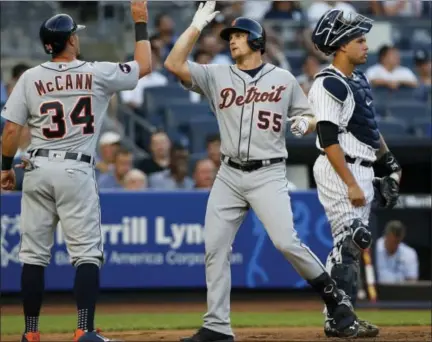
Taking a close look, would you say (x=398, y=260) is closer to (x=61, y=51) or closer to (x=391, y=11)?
(x=61, y=51)

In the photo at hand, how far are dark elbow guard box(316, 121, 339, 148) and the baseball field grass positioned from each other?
7.71 ft

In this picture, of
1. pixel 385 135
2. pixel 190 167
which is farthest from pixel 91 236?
pixel 385 135

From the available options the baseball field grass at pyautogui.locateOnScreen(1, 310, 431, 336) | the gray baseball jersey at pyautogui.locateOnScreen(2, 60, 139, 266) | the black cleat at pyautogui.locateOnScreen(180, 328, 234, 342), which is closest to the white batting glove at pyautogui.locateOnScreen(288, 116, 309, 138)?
the gray baseball jersey at pyautogui.locateOnScreen(2, 60, 139, 266)

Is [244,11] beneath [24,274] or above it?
above

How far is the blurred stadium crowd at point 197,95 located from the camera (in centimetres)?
1221

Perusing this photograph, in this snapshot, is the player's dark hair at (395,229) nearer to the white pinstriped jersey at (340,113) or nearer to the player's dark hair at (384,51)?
the player's dark hair at (384,51)

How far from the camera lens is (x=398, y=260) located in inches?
456

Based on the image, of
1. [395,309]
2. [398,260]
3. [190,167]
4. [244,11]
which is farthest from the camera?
[244,11]

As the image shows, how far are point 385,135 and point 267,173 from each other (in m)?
6.39

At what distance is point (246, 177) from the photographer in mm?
7094

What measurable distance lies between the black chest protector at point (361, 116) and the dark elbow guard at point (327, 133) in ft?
0.65

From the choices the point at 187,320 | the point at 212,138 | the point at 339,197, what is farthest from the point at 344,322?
the point at 212,138

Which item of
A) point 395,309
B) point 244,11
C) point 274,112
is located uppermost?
point 244,11

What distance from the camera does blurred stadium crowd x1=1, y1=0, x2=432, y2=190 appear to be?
12211 mm
